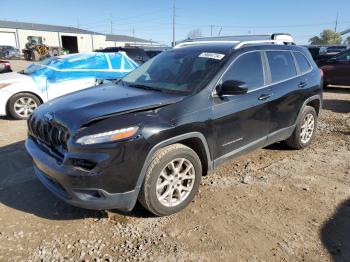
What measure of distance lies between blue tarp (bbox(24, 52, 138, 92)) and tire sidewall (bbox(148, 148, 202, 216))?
5393 millimetres

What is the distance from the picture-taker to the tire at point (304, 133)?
538 cm

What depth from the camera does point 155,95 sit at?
3.71 meters

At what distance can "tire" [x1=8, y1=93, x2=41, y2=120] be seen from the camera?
7.57m

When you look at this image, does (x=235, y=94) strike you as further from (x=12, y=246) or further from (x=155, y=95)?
(x=12, y=246)

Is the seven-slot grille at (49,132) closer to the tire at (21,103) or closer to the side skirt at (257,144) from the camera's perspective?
the side skirt at (257,144)

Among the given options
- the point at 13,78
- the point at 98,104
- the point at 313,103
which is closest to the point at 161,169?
the point at 98,104

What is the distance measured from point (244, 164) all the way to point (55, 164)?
9.43ft

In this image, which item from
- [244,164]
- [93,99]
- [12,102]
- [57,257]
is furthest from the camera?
[12,102]

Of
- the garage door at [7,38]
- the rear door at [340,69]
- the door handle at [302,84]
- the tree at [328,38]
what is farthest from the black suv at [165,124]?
the tree at [328,38]

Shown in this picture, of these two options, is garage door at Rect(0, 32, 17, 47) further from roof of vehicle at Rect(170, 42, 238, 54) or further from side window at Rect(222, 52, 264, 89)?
side window at Rect(222, 52, 264, 89)

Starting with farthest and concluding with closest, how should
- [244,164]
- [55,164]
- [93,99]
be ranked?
[244,164] < [93,99] < [55,164]

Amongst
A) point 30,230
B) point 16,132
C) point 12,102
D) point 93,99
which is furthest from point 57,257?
point 12,102

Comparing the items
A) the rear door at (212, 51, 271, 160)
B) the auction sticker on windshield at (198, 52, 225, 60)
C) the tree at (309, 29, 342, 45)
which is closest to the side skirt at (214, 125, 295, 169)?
the rear door at (212, 51, 271, 160)

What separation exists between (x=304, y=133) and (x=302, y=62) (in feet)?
3.88
